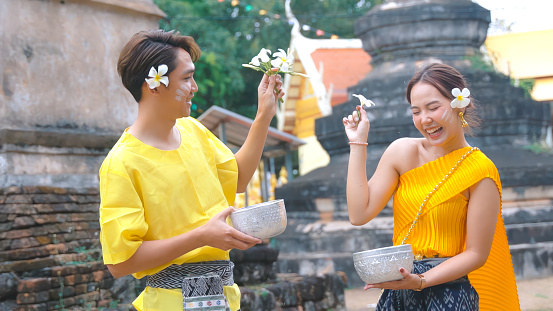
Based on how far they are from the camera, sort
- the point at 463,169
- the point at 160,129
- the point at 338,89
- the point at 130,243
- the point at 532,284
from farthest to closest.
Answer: the point at 338,89 → the point at 532,284 → the point at 463,169 → the point at 160,129 → the point at 130,243

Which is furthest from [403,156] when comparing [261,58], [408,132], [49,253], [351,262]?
[408,132]

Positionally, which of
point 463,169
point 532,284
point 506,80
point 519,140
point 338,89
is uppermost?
point 338,89

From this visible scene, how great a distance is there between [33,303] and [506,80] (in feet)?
23.2

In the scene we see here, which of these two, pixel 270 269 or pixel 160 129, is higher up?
pixel 160 129

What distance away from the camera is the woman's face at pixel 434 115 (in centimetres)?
268

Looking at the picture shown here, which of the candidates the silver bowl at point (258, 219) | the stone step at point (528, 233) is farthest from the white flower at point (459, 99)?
the stone step at point (528, 233)

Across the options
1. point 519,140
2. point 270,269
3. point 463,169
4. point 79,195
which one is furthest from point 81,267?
point 519,140

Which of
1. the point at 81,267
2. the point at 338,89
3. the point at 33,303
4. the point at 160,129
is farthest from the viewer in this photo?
the point at 338,89

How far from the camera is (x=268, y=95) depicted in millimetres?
2705

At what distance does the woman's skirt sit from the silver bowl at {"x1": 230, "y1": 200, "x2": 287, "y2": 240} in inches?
25.1

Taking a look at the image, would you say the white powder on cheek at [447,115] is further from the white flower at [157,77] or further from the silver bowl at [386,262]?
the white flower at [157,77]

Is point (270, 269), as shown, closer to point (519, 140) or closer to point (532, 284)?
point (532, 284)

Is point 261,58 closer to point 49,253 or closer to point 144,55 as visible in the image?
point 144,55

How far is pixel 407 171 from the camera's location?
109 inches
